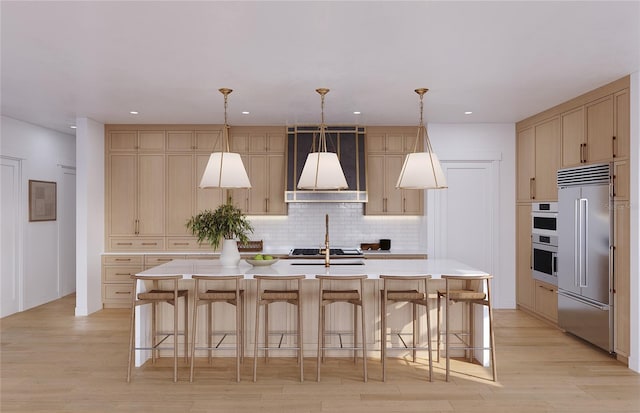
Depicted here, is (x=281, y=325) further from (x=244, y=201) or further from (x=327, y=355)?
(x=244, y=201)

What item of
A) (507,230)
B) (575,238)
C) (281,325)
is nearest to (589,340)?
(575,238)

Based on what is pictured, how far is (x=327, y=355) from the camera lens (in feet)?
14.6

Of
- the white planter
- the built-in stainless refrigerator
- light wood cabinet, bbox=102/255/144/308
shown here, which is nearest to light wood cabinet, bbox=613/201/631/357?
the built-in stainless refrigerator

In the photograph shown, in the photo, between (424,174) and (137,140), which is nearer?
(424,174)

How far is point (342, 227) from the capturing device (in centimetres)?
701

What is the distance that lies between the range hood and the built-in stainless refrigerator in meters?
2.59

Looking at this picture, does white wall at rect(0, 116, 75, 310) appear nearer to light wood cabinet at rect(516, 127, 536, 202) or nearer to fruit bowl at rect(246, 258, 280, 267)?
fruit bowl at rect(246, 258, 280, 267)

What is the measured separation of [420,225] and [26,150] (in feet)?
19.6

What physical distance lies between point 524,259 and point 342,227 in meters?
2.64

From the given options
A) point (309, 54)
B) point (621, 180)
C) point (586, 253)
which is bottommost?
point (586, 253)

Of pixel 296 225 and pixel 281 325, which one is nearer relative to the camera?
pixel 281 325

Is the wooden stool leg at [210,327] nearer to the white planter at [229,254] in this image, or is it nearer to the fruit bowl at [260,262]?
the white planter at [229,254]

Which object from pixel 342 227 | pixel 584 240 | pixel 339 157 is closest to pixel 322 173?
pixel 339 157

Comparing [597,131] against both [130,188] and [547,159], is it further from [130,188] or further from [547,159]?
[130,188]
